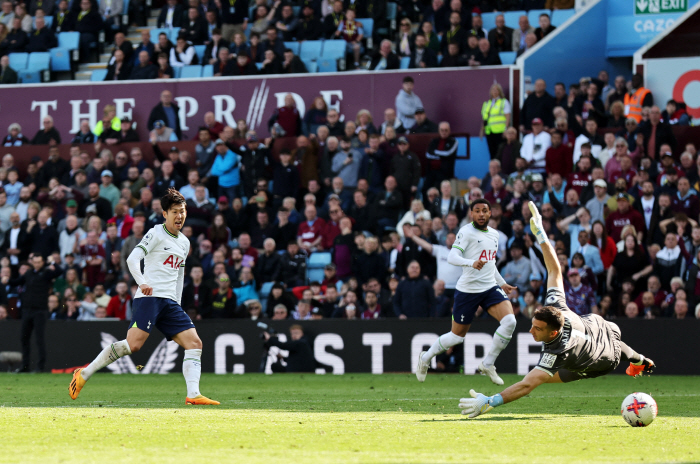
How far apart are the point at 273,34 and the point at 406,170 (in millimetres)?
5836

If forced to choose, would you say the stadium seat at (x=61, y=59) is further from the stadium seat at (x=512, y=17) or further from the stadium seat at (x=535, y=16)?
the stadium seat at (x=535, y=16)

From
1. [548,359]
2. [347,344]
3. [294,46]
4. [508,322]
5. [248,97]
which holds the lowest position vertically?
[347,344]

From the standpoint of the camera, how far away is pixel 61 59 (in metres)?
27.6

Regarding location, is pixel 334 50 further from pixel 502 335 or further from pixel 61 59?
pixel 502 335

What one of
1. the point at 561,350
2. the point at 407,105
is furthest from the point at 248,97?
the point at 561,350

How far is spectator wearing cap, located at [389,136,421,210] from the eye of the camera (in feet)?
69.6

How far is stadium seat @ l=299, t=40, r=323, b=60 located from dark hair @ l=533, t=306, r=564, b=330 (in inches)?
671

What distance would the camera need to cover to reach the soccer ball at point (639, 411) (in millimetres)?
9039

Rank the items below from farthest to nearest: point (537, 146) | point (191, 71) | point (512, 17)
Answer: point (191, 71), point (512, 17), point (537, 146)

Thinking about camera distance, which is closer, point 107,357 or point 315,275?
point 107,357

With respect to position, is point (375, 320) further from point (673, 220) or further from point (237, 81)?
point (237, 81)

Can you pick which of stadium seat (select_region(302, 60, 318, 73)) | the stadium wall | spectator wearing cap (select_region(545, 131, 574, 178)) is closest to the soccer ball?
the stadium wall

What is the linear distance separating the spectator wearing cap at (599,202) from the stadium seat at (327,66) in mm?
8143

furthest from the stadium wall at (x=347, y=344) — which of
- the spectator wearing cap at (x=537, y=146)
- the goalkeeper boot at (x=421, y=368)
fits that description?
the goalkeeper boot at (x=421, y=368)
